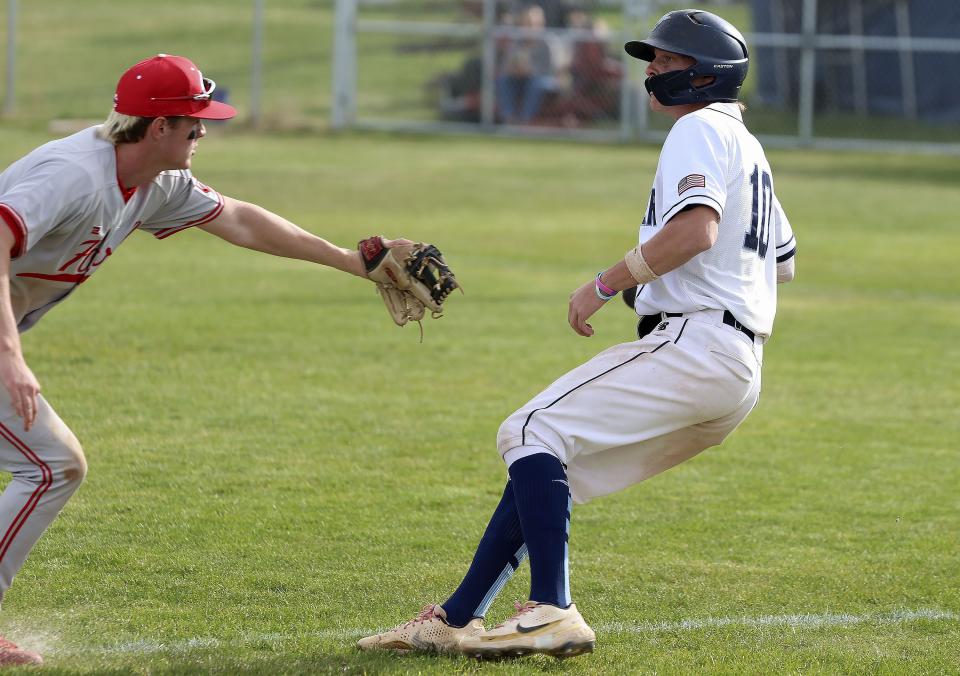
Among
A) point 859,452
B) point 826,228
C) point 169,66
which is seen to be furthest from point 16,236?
point 826,228

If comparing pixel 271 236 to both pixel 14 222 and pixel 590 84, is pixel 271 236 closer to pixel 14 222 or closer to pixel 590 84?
pixel 14 222

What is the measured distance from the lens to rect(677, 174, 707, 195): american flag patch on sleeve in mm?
4176

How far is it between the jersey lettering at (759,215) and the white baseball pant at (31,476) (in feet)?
7.53

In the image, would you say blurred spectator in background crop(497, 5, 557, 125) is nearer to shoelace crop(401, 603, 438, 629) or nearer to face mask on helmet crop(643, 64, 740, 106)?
face mask on helmet crop(643, 64, 740, 106)

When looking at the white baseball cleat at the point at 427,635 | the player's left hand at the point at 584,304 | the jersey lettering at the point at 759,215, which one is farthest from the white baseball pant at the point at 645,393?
the white baseball cleat at the point at 427,635

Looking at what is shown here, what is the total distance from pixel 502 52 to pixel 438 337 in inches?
649

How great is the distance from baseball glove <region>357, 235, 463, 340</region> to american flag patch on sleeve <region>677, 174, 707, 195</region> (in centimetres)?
112

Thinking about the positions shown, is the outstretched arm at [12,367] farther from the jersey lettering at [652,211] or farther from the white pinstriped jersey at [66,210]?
the jersey lettering at [652,211]

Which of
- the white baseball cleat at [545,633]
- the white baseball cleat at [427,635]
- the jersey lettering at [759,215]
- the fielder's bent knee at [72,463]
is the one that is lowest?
the white baseball cleat at [427,635]

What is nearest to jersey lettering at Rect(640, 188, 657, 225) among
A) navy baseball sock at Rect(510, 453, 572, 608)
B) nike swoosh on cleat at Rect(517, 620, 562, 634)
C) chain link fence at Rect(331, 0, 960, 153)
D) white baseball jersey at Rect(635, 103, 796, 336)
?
white baseball jersey at Rect(635, 103, 796, 336)

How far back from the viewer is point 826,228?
16.2 meters

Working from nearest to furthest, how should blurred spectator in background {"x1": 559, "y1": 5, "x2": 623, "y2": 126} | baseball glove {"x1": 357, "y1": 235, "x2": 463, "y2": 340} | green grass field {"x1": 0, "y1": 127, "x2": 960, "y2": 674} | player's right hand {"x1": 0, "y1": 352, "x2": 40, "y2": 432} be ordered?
player's right hand {"x1": 0, "y1": 352, "x2": 40, "y2": 432} → green grass field {"x1": 0, "y1": 127, "x2": 960, "y2": 674} → baseball glove {"x1": 357, "y1": 235, "x2": 463, "y2": 340} → blurred spectator in background {"x1": 559, "y1": 5, "x2": 623, "y2": 126}

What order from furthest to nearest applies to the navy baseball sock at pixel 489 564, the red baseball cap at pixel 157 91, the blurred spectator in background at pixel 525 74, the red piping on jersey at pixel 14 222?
the blurred spectator in background at pixel 525 74 < the navy baseball sock at pixel 489 564 < the red baseball cap at pixel 157 91 < the red piping on jersey at pixel 14 222

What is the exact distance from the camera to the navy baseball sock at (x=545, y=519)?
430cm
